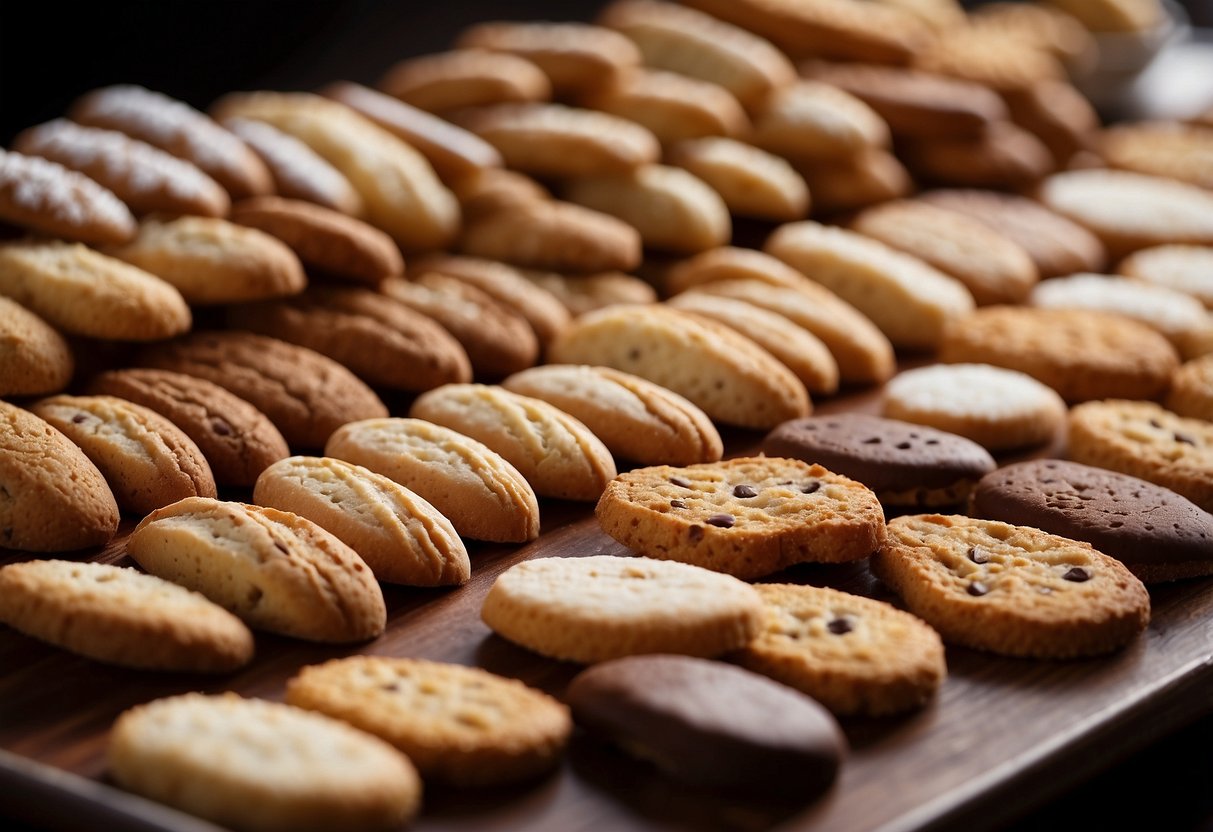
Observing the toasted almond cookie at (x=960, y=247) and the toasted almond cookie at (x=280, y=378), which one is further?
the toasted almond cookie at (x=960, y=247)

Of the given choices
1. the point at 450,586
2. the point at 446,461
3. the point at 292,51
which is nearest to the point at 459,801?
the point at 450,586

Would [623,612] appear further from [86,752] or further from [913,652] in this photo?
[86,752]

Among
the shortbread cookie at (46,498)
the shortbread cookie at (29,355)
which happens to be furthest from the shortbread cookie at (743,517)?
the shortbread cookie at (29,355)

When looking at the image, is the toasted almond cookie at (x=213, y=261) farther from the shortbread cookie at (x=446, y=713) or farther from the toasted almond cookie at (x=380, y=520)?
the shortbread cookie at (x=446, y=713)

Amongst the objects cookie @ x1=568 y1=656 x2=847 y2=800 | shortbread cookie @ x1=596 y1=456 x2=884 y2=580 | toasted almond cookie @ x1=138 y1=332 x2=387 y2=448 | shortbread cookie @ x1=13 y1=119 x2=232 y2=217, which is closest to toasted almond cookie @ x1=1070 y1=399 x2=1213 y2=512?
shortbread cookie @ x1=596 y1=456 x2=884 y2=580

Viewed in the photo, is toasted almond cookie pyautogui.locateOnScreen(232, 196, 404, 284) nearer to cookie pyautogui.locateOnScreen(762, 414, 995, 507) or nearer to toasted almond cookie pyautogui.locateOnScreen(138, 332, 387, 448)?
toasted almond cookie pyautogui.locateOnScreen(138, 332, 387, 448)
